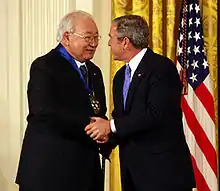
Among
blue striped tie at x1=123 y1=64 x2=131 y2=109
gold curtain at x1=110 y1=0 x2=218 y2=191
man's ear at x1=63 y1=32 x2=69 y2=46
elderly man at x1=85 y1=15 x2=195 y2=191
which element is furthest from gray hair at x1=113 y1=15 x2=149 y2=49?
gold curtain at x1=110 y1=0 x2=218 y2=191

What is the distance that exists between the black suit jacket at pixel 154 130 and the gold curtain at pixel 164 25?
1.24 meters

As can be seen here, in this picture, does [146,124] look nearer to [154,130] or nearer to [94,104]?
[154,130]

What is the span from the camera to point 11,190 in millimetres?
4566

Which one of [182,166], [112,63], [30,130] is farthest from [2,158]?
[182,166]

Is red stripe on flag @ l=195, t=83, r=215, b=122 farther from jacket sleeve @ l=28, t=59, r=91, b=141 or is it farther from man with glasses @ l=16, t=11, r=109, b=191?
jacket sleeve @ l=28, t=59, r=91, b=141

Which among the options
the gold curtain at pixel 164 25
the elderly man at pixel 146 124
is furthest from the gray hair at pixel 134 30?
the gold curtain at pixel 164 25

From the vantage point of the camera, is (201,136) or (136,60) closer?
(136,60)

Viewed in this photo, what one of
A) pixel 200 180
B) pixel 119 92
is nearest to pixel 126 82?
pixel 119 92

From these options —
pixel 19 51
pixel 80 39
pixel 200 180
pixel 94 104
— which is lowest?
pixel 200 180

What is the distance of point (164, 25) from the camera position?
449 centimetres

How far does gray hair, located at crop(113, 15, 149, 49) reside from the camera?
3.22 meters

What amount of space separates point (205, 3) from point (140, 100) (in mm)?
1677

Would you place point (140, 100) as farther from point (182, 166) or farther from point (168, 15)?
point (168, 15)

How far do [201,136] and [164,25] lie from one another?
91 cm
